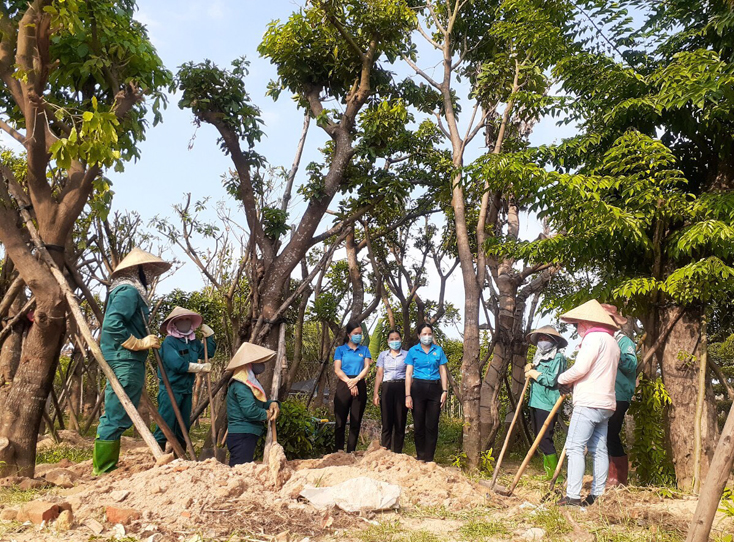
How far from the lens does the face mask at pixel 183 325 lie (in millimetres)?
6809

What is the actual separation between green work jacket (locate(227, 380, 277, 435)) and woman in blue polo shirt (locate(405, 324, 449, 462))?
80.1 inches

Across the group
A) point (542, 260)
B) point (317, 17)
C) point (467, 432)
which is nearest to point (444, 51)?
point (317, 17)

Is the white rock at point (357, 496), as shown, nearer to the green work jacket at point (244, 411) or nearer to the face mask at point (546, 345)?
the green work jacket at point (244, 411)

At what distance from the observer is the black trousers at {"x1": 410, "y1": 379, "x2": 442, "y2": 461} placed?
7.33 metres

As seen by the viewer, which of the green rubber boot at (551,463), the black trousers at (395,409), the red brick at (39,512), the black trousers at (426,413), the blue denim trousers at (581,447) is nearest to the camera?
the red brick at (39,512)

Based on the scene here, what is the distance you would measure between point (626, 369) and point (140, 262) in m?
5.00

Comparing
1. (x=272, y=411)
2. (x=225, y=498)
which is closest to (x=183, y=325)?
(x=272, y=411)

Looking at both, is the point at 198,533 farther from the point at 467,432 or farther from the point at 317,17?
the point at 317,17

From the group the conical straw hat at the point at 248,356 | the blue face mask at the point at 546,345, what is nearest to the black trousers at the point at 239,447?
the conical straw hat at the point at 248,356

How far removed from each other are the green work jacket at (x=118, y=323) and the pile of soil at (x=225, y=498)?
1.08 m

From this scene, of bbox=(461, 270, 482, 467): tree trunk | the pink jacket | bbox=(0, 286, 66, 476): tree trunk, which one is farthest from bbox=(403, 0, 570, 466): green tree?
bbox=(0, 286, 66, 476): tree trunk

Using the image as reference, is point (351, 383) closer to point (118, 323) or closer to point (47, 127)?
point (118, 323)

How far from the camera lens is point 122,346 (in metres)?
5.79

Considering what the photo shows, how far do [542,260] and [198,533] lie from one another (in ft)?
18.2
